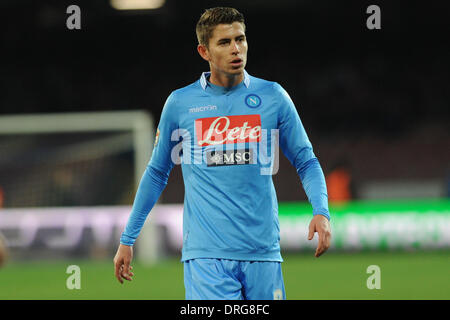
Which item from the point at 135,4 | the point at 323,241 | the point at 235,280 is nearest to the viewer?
the point at 323,241

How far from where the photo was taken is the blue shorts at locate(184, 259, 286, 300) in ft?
10.6

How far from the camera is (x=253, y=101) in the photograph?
3428 mm

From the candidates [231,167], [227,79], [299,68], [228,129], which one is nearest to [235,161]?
[231,167]

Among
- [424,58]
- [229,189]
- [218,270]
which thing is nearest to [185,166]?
[229,189]

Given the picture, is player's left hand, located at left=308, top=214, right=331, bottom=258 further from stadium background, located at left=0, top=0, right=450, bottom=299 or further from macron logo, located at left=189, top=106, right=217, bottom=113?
stadium background, located at left=0, top=0, right=450, bottom=299

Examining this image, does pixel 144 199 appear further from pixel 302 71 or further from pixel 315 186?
pixel 302 71

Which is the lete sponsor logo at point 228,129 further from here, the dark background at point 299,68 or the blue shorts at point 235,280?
the dark background at point 299,68

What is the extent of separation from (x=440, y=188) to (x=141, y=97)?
7.96m

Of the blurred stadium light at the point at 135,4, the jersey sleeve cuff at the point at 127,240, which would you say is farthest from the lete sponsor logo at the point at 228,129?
the blurred stadium light at the point at 135,4

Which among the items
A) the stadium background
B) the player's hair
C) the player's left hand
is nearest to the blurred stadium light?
the stadium background

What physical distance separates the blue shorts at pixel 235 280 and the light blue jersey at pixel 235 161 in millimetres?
35

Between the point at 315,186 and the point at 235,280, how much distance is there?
54cm

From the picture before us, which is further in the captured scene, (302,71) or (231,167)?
(302,71)

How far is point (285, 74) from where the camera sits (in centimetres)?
1995
